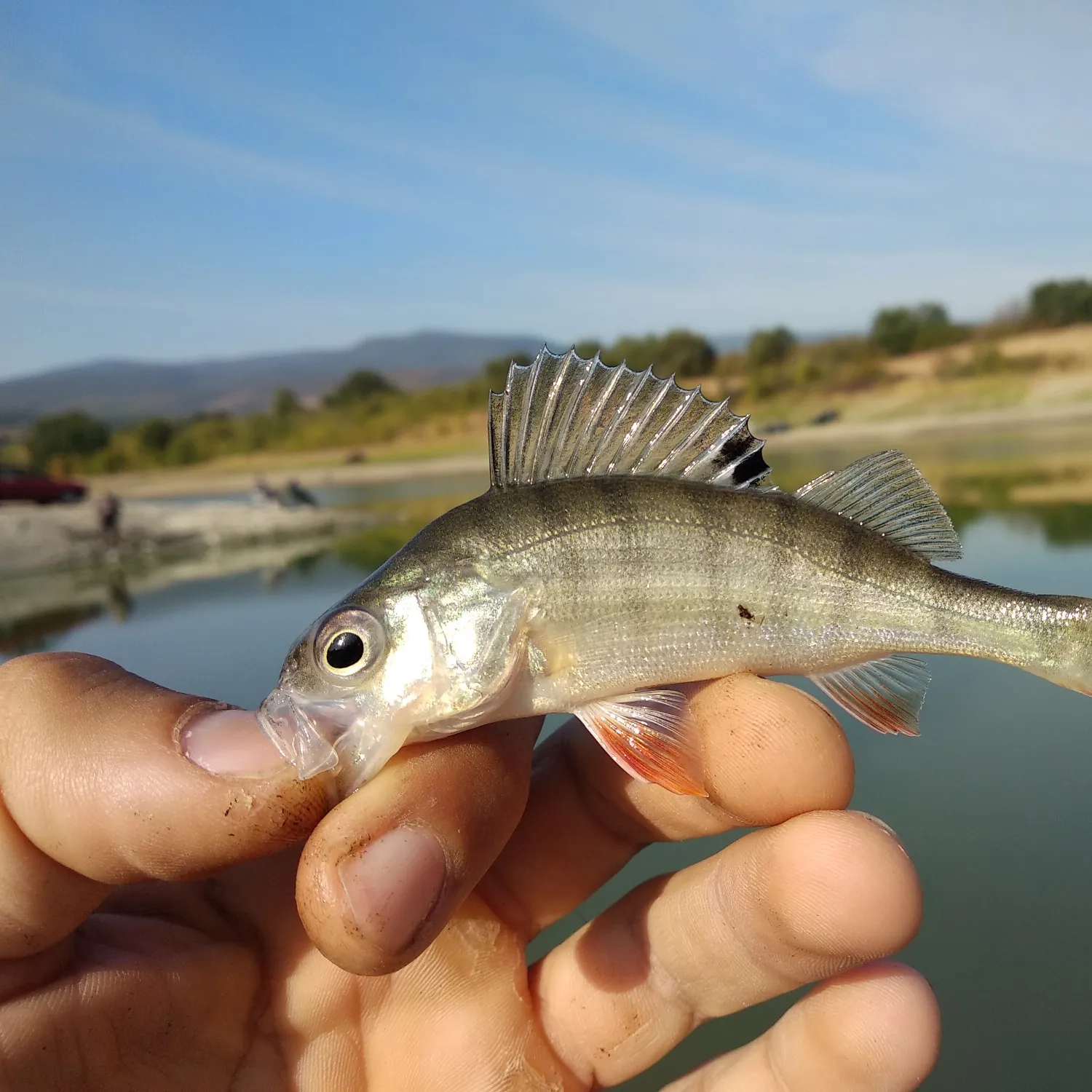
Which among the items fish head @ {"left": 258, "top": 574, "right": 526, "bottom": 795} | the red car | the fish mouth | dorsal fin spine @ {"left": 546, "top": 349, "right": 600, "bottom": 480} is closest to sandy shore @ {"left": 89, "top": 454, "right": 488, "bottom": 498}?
the red car

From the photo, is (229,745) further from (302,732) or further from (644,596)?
(644,596)

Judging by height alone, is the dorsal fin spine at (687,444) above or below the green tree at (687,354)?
below

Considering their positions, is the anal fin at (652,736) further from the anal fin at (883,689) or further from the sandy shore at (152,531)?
the sandy shore at (152,531)

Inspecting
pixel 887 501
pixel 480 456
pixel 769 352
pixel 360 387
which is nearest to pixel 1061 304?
pixel 769 352

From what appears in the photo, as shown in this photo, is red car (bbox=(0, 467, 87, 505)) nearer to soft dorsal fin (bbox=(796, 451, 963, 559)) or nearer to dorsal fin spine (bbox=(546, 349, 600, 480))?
dorsal fin spine (bbox=(546, 349, 600, 480))

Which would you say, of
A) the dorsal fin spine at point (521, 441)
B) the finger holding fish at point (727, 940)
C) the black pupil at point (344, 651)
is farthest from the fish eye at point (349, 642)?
the finger holding fish at point (727, 940)

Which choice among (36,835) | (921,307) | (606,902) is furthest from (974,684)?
(921,307)
